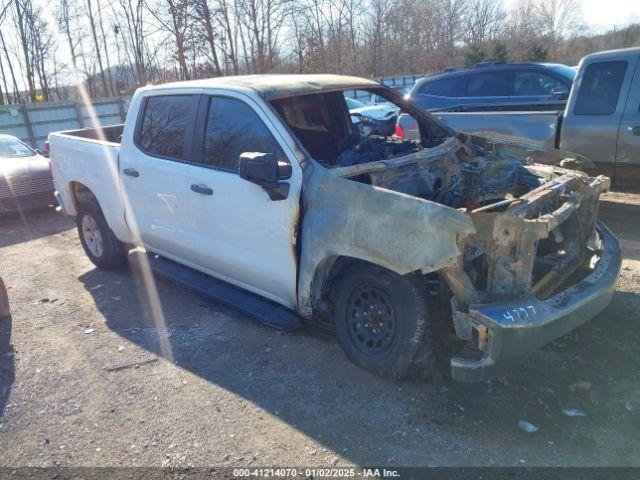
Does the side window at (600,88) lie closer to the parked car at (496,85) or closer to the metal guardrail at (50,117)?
the parked car at (496,85)

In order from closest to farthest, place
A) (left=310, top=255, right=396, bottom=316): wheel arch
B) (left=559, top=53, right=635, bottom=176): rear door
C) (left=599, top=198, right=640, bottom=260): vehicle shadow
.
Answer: (left=310, top=255, right=396, bottom=316): wheel arch < (left=599, top=198, right=640, bottom=260): vehicle shadow < (left=559, top=53, right=635, bottom=176): rear door

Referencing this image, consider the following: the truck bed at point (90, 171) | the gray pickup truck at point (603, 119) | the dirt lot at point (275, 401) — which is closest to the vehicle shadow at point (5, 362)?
the dirt lot at point (275, 401)

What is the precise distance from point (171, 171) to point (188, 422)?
208 cm

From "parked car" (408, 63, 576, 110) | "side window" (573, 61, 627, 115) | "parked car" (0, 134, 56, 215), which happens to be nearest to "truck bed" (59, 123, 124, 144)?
"parked car" (0, 134, 56, 215)

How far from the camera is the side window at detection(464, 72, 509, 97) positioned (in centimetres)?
948

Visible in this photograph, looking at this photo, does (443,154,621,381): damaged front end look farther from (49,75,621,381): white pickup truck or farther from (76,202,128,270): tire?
(76,202,128,270): tire

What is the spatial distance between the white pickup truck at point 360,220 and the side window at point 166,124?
0.7 inches

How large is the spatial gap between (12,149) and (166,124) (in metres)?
7.15

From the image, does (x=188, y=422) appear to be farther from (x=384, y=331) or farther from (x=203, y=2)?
(x=203, y=2)

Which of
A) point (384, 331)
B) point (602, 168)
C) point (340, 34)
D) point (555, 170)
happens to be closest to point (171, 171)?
point (384, 331)

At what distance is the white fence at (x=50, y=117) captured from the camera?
17328 millimetres

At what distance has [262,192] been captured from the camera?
373cm

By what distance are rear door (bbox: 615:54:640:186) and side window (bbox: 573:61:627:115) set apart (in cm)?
14

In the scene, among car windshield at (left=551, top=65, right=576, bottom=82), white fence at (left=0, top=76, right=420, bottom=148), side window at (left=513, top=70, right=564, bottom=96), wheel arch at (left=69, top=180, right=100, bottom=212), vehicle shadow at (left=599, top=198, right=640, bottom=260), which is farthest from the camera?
white fence at (left=0, top=76, right=420, bottom=148)
